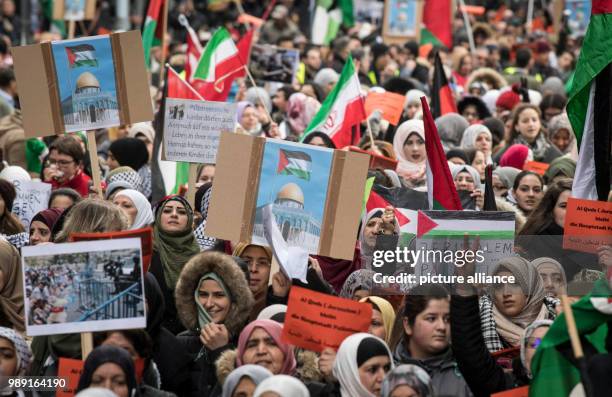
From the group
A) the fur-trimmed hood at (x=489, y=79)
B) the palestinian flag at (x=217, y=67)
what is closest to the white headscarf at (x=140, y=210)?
the palestinian flag at (x=217, y=67)

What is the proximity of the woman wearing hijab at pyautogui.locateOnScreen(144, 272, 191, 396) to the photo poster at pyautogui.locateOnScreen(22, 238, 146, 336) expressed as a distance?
567 millimetres

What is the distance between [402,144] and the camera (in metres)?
11.2

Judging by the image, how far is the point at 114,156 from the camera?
11.4 metres

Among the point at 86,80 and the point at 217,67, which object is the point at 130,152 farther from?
the point at 86,80

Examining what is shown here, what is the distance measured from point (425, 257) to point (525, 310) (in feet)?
1.71

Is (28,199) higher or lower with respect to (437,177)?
lower

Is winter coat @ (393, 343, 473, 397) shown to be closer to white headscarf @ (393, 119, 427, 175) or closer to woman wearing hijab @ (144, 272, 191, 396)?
woman wearing hijab @ (144, 272, 191, 396)

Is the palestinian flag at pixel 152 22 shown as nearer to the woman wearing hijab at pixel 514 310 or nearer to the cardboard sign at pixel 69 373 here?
the woman wearing hijab at pixel 514 310

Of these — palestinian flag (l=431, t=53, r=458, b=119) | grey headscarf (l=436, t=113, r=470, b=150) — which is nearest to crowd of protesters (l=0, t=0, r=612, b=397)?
grey headscarf (l=436, t=113, r=470, b=150)

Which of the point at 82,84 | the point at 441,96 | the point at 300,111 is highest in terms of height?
the point at 82,84

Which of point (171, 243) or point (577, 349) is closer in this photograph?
point (577, 349)

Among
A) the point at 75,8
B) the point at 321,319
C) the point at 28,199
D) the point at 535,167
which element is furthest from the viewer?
the point at 75,8

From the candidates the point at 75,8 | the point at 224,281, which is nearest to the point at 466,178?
the point at 224,281

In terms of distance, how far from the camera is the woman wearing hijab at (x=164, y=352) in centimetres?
698
